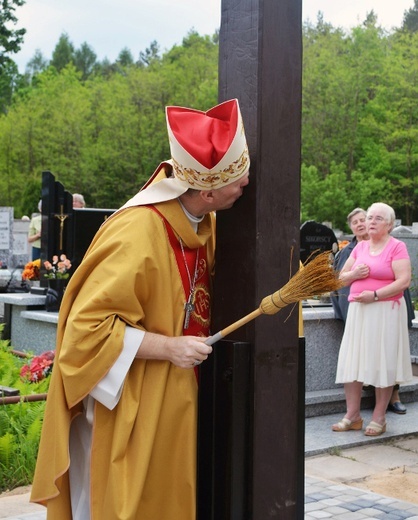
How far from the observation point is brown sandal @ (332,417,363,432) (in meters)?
7.35

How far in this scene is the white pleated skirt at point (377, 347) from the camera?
292 inches

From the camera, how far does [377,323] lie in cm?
746

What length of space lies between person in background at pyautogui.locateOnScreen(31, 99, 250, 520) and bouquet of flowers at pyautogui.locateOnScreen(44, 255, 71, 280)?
6698 mm

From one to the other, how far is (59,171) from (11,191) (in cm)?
273

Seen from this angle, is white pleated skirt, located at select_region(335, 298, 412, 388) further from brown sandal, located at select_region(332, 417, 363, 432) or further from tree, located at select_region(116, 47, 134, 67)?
tree, located at select_region(116, 47, 134, 67)

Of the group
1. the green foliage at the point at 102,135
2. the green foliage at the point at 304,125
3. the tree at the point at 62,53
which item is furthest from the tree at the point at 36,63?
the green foliage at the point at 102,135

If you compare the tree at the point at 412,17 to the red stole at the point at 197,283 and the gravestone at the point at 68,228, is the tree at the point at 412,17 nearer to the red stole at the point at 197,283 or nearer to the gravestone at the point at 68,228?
the gravestone at the point at 68,228

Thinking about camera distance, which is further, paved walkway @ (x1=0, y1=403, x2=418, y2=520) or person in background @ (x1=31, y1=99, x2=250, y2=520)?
paved walkway @ (x1=0, y1=403, x2=418, y2=520)

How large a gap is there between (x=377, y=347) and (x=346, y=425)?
0.72 metres

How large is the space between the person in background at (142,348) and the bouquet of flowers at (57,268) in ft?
22.0

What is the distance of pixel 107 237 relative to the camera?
3049 mm

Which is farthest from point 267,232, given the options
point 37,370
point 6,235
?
point 6,235

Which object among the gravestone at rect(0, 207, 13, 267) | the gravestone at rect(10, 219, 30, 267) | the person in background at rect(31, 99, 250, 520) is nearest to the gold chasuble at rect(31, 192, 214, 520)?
the person in background at rect(31, 99, 250, 520)

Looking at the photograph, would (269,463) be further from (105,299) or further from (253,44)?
(253,44)
